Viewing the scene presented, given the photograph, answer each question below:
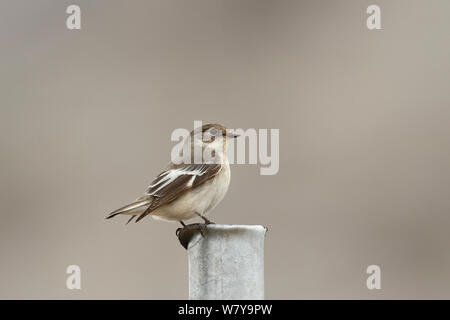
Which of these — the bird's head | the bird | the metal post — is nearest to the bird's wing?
the bird

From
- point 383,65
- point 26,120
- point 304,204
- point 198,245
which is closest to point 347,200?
point 304,204

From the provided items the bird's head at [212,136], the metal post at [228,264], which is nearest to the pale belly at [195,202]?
the bird's head at [212,136]

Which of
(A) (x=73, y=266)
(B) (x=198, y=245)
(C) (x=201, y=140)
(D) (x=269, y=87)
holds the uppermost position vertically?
(D) (x=269, y=87)

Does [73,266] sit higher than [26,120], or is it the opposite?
[26,120]

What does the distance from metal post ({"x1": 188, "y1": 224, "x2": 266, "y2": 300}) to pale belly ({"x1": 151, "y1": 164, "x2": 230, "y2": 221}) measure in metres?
1.41

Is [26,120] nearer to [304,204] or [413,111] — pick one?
[304,204]

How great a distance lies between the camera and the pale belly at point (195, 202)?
17.7ft

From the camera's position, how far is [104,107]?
12875mm

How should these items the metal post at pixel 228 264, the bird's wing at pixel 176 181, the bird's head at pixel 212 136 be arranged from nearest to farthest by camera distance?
the metal post at pixel 228 264 → the bird's wing at pixel 176 181 → the bird's head at pixel 212 136

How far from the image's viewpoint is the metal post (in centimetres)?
384

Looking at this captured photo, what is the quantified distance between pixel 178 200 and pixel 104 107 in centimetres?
772

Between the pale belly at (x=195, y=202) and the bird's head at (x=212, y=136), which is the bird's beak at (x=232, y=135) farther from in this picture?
the pale belly at (x=195, y=202)

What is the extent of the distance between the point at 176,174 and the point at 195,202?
0.26 m

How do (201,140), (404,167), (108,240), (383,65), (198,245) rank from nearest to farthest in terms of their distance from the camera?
(198,245) < (201,140) < (108,240) < (404,167) < (383,65)
